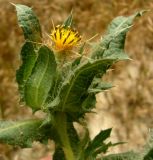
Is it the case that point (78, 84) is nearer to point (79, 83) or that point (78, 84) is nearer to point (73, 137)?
point (79, 83)

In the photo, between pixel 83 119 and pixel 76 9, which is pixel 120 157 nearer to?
pixel 83 119

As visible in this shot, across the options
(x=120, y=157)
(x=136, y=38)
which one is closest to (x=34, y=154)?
(x=136, y=38)

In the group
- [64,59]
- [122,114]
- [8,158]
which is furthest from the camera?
[122,114]

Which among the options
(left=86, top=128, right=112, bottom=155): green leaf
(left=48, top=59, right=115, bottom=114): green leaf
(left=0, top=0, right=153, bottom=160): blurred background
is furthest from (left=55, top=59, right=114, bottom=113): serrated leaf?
(left=0, top=0, right=153, bottom=160): blurred background

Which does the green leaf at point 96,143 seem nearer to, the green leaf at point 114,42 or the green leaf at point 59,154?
the green leaf at point 59,154

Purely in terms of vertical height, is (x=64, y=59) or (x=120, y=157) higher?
(x=64, y=59)

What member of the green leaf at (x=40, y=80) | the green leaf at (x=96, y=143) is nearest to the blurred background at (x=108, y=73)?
the green leaf at (x=96, y=143)

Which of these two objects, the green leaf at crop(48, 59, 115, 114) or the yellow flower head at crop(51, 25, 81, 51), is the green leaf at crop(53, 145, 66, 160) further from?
the yellow flower head at crop(51, 25, 81, 51)
